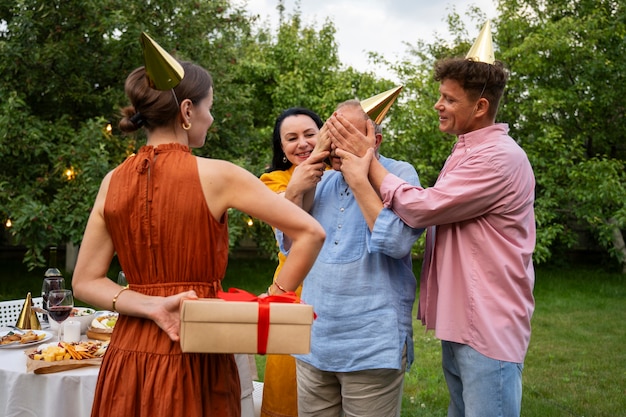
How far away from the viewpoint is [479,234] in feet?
6.66

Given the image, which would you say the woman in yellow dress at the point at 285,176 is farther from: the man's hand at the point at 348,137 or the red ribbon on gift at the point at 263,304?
the red ribbon on gift at the point at 263,304

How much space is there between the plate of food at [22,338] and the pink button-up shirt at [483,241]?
1.87m

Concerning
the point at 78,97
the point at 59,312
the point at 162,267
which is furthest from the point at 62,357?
the point at 78,97

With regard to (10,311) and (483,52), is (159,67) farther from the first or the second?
(10,311)

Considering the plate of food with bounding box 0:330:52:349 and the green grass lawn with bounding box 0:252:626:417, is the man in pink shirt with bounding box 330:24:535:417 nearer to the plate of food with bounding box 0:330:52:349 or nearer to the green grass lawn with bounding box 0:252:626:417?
the plate of food with bounding box 0:330:52:349

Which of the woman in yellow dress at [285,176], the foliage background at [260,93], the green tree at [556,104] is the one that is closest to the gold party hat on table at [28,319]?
the woman in yellow dress at [285,176]

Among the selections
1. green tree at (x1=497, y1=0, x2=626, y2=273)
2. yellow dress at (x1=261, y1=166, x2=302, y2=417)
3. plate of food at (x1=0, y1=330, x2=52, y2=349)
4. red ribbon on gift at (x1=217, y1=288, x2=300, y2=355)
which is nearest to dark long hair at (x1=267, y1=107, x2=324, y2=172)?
yellow dress at (x1=261, y1=166, x2=302, y2=417)

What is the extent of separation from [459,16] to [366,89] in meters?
2.32

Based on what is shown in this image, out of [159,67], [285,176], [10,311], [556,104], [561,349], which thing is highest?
[556,104]

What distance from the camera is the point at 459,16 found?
456 inches

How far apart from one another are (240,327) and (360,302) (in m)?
0.75

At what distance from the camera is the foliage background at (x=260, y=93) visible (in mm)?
7512

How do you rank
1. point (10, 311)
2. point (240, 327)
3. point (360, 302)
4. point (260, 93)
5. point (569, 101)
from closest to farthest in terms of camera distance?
point (240, 327)
point (360, 302)
point (10, 311)
point (569, 101)
point (260, 93)

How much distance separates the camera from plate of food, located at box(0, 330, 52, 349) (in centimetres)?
285
